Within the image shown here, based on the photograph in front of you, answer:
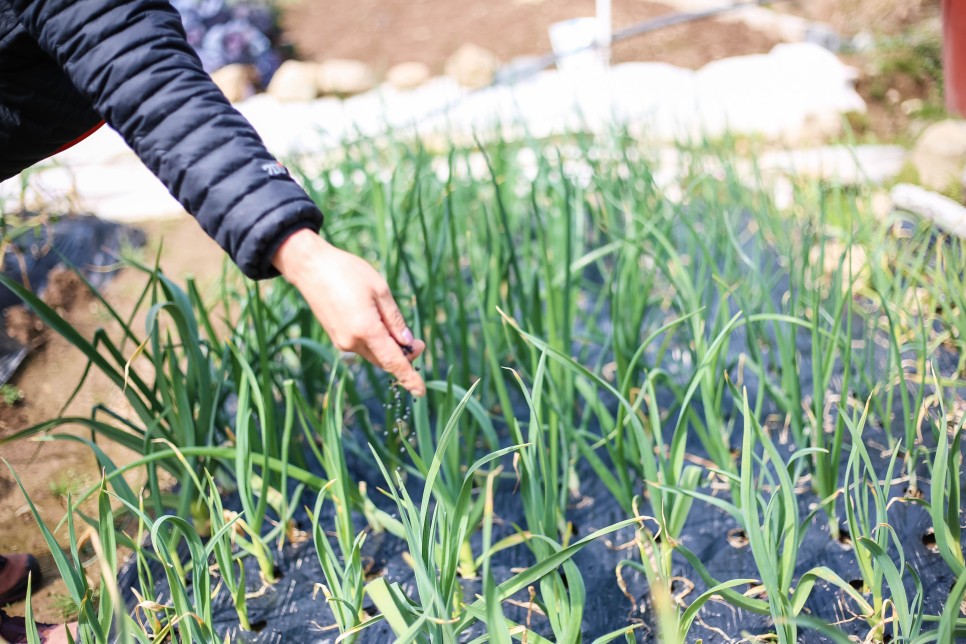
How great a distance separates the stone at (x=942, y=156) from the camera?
2482 mm

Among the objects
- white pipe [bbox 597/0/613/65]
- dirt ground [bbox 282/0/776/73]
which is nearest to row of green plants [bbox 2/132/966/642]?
white pipe [bbox 597/0/613/65]

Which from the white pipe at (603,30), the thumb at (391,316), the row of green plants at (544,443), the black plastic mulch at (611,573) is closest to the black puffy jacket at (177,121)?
the thumb at (391,316)

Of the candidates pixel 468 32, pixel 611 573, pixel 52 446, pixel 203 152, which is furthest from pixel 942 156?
pixel 468 32

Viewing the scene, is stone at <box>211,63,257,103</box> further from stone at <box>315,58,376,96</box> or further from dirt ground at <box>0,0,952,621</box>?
dirt ground at <box>0,0,952,621</box>

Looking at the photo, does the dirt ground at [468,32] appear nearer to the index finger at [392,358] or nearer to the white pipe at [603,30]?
the white pipe at [603,30]

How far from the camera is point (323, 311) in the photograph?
98 centimetres

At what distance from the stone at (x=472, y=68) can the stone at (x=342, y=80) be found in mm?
532

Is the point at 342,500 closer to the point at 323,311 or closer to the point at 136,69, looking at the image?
the point at 323,311

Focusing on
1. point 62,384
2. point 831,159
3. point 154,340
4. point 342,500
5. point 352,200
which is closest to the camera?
point 342,500

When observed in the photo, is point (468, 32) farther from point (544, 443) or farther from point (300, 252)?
point (300, 252)

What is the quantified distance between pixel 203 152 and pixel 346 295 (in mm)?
248

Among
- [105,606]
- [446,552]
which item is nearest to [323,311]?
[446,552]

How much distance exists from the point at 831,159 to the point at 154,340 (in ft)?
8.72

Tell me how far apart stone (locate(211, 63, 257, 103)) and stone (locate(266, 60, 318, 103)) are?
0.61ft
